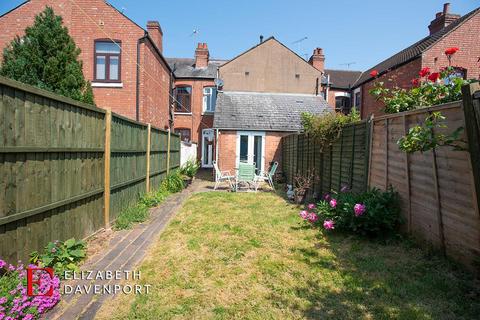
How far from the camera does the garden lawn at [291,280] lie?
277 cm

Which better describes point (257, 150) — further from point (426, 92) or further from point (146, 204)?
point (426, 92)

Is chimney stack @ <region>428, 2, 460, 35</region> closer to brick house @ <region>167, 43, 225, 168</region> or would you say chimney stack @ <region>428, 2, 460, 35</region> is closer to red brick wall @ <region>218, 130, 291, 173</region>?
red brick wall @ <region>218, 130, 291, 173</region>


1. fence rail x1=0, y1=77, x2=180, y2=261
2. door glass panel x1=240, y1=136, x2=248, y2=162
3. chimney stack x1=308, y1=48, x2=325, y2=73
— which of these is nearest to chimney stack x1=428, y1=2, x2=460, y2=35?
chimney stack x1=308, y1=48, x2=325, y2=73

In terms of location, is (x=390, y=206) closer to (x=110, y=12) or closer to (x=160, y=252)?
(x=160, y=252)

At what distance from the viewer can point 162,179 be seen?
1034 cm

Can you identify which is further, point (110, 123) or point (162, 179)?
point (162, 179)

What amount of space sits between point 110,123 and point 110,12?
1031 cm

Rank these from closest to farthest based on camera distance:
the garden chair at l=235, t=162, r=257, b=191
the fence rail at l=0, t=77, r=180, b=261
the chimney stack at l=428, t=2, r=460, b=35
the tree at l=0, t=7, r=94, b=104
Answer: the fence rail at l=0, t=77, r=180, b=261 → the tree at l=0, t=7, r=94, b=104 → the garden chair at l=235, t=162, r=257, b=191 → the chimney stack at l=428, t=2, r=460, b=35

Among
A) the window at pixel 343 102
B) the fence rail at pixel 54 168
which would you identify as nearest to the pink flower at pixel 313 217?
the fence rail at pixel 54 168

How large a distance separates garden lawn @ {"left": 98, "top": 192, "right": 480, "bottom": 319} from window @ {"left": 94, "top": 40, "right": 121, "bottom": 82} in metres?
10.3

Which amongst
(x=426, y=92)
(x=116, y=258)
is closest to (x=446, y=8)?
(x=426, y=92)

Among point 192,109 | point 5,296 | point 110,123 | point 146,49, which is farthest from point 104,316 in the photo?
point 192,109

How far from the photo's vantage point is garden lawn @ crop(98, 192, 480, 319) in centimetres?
277

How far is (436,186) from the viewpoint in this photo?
12.4ft
